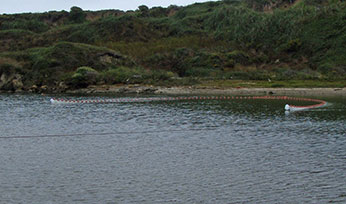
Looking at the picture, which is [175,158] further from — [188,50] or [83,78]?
[188,50]

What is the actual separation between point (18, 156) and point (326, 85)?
8140 cm

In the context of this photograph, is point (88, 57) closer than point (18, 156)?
No

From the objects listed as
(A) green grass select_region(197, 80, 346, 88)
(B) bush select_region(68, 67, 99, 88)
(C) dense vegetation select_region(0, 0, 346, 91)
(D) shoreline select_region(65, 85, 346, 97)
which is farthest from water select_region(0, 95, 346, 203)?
(C) dense vegetation select_region(0, 0, 346, 91)

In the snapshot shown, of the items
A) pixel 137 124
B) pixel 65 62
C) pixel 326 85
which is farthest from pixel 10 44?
pixel 137 124

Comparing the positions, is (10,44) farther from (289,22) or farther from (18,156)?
(18,156)

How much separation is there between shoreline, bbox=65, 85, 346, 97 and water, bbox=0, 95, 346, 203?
112 ft

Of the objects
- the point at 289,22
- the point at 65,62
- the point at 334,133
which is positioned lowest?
the point at 334,133

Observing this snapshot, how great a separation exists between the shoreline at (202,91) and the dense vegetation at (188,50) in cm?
662

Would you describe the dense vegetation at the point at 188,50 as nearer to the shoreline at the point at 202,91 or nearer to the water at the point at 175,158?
the shoreline at the point at 202,91

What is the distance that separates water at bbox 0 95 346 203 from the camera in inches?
955

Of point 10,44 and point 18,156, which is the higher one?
point 10,44

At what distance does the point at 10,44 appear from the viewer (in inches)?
7013

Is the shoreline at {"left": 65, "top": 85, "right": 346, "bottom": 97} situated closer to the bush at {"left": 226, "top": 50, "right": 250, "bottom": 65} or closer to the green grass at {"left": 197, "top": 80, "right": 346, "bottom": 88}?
the green grass at {"left": 197, "top": 80, "right": 346, "bottom": 88}

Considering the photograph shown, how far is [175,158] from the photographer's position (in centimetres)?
3325
